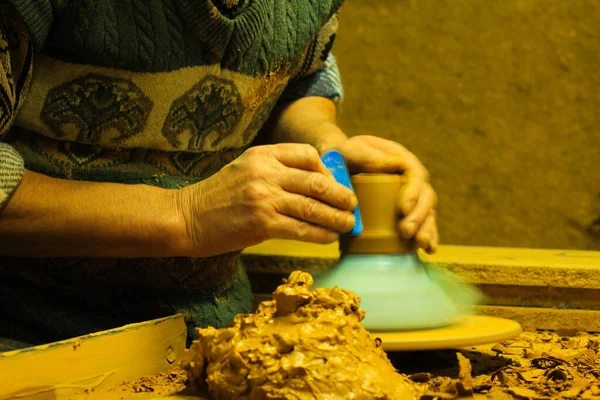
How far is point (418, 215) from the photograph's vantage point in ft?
4.65

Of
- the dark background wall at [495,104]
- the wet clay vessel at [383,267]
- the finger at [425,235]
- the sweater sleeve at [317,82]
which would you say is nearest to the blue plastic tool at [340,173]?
the wet clay vessel at [383,267]

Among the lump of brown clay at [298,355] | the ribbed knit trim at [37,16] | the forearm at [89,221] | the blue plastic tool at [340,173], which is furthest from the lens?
the blue plastic tool at [340,173]

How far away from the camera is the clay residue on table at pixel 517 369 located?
1.02m

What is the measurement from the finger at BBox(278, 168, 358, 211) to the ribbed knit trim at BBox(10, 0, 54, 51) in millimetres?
451

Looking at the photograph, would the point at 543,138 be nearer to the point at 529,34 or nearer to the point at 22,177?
the point at 529,34

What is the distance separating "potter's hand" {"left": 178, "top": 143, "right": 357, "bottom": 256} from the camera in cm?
127

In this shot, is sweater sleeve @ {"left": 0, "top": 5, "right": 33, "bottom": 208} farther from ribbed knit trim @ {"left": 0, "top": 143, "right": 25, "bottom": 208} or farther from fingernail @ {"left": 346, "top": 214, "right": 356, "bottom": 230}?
fingernail @ {"left": 346, "top": 214, "right": 356, "bottom": 230}

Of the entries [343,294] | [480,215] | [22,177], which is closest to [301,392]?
[343,294]

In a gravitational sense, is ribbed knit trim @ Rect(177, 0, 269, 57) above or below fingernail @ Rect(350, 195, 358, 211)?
above

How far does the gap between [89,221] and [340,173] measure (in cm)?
45

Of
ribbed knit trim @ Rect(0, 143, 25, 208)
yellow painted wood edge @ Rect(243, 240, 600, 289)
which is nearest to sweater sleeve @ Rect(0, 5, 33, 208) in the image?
ribbed knit trim @ Rect(0, 143, 25, 208)

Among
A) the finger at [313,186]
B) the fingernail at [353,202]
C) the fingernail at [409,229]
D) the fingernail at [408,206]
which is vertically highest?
the finger at [313,186]

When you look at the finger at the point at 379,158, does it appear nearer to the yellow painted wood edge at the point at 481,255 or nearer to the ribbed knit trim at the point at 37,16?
the yellow painted wood edge at the point at 481,255

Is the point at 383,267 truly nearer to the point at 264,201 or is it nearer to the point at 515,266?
the point at 264,201
